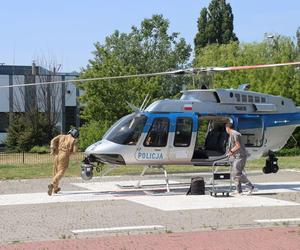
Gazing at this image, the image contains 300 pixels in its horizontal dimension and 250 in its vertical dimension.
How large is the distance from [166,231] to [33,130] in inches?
1660

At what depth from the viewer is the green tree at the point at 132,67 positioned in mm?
41562

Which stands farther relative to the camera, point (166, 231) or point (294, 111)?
point (294, 111)

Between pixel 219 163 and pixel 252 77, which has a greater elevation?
pixel 252 77

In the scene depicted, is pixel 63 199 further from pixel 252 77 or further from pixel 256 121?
pixel 252 77

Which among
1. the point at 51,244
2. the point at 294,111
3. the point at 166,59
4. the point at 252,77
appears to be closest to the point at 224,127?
the point at 294,111

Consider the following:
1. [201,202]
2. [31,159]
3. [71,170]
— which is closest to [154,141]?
[201,202]

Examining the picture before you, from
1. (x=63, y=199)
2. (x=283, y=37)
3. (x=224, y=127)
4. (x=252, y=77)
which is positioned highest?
(x=283, y=37)

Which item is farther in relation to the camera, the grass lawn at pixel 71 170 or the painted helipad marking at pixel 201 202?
the grass lawn at pixel 71 170

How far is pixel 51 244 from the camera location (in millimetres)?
9406

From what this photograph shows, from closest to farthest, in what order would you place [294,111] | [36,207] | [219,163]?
1. [36,207]
2. [219,163]
3. [294,111]

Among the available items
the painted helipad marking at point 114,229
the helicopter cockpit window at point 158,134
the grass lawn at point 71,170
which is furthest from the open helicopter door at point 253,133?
the painted helipad marking at point 114,229

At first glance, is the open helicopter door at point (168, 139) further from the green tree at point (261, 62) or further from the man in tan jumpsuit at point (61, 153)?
the green tree at point (261, 62)

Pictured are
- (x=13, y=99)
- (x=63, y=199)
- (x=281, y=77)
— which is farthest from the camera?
(x=13, y=99)

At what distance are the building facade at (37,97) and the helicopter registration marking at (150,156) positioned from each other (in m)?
39.5
